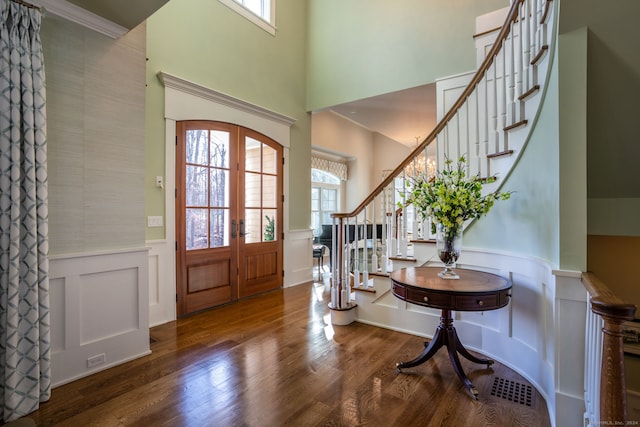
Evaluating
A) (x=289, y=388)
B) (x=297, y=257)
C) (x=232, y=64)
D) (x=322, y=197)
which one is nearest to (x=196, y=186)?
(x=232, y=64)

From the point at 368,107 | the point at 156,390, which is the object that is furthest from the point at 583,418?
the point at 368,107

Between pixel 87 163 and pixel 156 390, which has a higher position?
pixel 87 163

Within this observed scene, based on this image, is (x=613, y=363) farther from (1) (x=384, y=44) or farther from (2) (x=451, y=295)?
(1) (x=384, y=44)

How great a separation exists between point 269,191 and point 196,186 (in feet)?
3.81

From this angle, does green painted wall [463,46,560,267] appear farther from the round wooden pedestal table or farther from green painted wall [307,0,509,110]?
green painted wall [307,0,509,110]

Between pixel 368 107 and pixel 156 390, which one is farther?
pixel 368 107

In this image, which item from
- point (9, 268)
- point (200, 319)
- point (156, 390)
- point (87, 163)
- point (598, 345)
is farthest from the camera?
point (200, 319)

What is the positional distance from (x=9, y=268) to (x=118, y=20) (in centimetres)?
183

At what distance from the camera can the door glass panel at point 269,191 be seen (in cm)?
450

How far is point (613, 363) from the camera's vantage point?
3.26 ft

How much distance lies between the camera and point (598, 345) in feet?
3.93

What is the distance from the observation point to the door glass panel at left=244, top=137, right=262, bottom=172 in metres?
4.25

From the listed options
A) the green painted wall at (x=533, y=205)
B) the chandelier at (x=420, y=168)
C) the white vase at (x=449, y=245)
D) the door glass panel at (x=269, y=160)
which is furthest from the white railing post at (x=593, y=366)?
the door glass panel at (x=269, y=160)

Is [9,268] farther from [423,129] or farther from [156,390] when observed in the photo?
[423,129]
